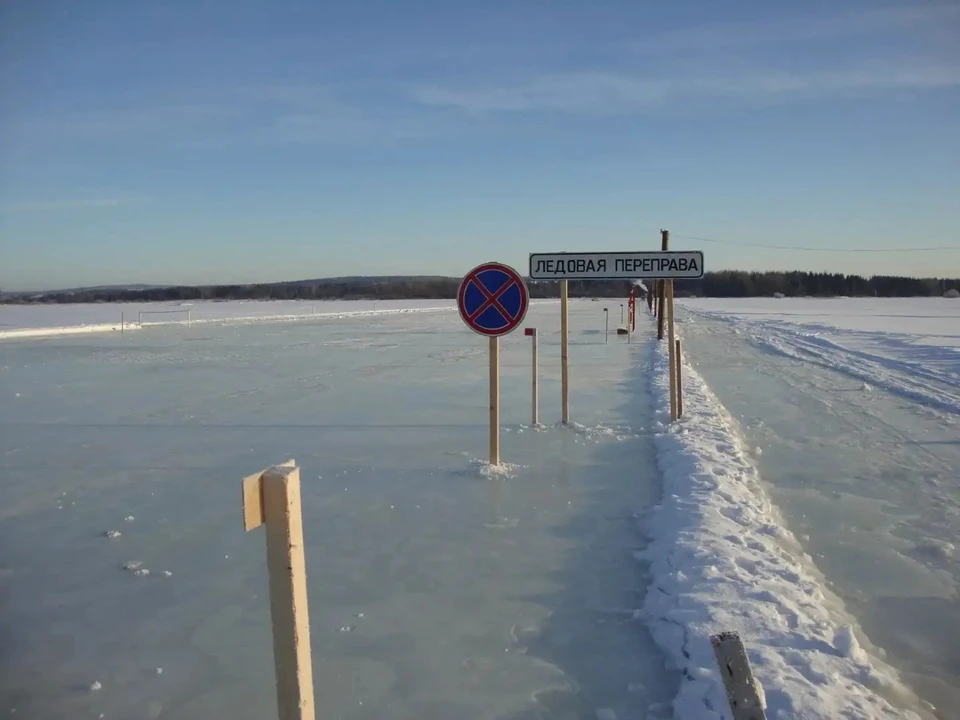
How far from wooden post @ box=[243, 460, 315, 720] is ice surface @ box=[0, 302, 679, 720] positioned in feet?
2.02

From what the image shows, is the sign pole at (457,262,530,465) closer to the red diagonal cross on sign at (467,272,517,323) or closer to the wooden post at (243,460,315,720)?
the red diagonal cross on sign at (467,272,517,323)

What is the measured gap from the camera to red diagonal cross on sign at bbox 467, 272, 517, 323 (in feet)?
25.4

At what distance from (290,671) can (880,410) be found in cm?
1117

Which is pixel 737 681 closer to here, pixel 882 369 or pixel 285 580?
pixel 285 580

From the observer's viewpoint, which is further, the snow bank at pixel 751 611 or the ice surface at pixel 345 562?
the ice surface at pixel 345 562

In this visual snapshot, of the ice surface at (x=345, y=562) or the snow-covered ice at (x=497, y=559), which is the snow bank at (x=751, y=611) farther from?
the ice surface at (x=345, y=562)

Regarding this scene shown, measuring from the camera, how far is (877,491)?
7.01 meters

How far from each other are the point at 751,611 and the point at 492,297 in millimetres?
4315

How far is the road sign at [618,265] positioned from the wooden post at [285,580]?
6.31m

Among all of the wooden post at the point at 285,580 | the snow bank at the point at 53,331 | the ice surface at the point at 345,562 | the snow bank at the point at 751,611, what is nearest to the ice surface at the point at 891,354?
the ice surface at the point at 345,562

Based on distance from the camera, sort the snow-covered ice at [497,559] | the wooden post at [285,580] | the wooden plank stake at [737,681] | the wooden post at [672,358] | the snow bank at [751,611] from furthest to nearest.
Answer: the wooden post at [672,358], the snow-covered ice at [497,559], the snow bank at [751,611], the wooden post at [285,580], the wooden plank stake at [737,681]

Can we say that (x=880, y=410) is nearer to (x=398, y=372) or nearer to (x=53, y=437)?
(x=398, y=372)

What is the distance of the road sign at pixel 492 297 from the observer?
7.71 meters

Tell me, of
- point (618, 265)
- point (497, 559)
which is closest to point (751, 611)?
point (497, 559)
